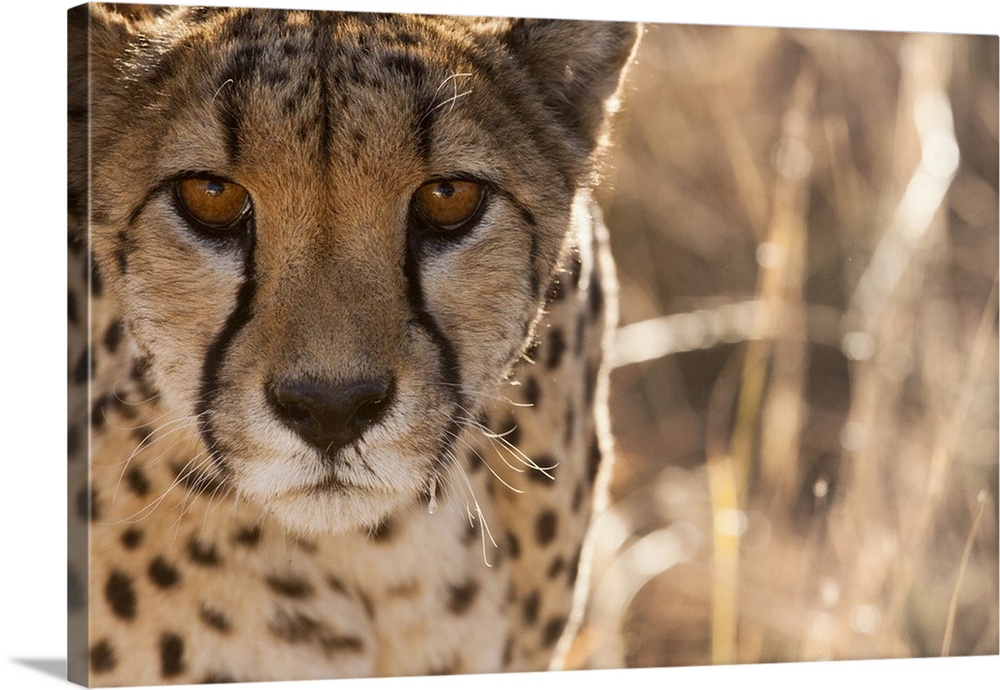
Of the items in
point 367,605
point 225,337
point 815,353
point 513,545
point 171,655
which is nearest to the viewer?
point 225,337

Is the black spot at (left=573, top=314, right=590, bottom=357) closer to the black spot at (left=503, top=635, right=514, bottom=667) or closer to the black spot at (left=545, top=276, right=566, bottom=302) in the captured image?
the black spot at (left=545, top=276, right=566, bottom=302)

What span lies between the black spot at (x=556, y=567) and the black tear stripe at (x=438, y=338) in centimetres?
49

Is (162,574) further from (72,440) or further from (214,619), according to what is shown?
(72,440)

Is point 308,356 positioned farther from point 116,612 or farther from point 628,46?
point 628,46

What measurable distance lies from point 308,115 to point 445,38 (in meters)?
0.34

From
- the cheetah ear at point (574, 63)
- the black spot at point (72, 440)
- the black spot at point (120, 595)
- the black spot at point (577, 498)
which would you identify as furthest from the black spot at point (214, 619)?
the cheetah ear at point (574, 63)

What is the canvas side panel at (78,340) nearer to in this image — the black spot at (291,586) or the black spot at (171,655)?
the black spot at (171,655)

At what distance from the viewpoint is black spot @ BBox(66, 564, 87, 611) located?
2449mm

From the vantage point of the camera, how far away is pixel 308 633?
2562 mm

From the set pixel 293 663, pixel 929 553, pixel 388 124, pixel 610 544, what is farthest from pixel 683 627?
pixel 388 124

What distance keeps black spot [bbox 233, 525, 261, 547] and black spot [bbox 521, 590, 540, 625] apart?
526mm

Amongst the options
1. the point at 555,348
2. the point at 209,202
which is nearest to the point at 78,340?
the point at 209,202

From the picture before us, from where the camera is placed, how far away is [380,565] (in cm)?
262

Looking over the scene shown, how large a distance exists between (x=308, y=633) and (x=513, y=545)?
0.41 metres
